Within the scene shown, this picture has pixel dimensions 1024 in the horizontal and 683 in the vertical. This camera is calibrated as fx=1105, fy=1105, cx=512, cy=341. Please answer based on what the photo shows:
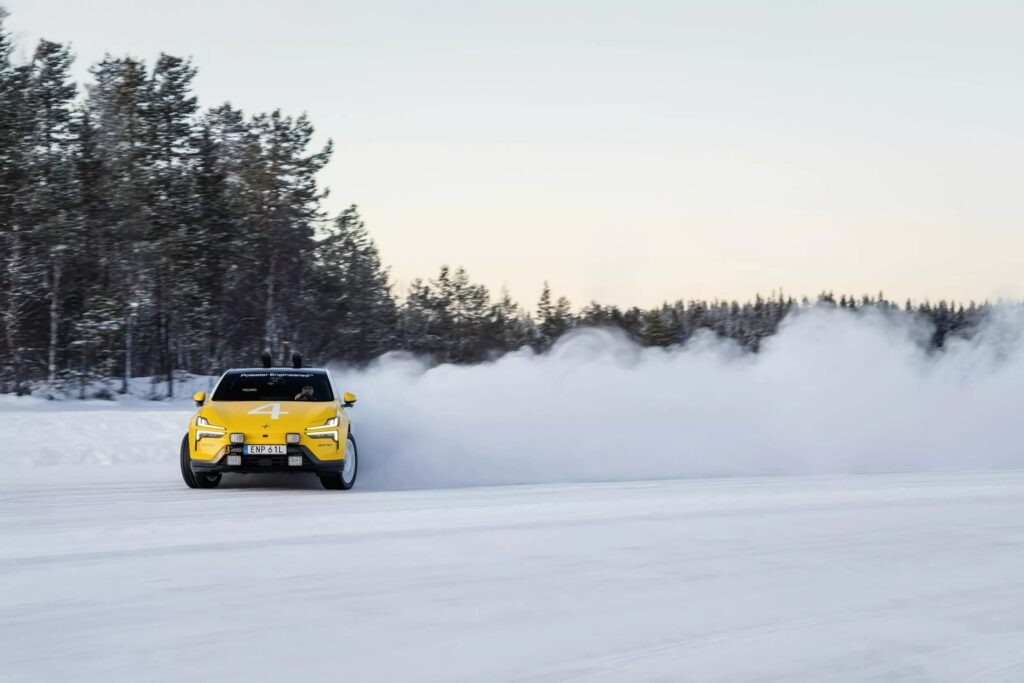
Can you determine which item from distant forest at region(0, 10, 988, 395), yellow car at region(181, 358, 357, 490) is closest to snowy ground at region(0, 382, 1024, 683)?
yellow car at region(181, 358, 357, 490)

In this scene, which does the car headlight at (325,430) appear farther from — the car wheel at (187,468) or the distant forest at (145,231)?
the distant forest at (145,231)

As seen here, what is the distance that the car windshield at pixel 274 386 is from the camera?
13211 mm

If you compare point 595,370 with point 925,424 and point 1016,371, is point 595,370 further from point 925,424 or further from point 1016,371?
point 1016,371

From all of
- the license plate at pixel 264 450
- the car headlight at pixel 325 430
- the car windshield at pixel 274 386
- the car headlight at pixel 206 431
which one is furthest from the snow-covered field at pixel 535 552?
the car windshield at pixel 274 386

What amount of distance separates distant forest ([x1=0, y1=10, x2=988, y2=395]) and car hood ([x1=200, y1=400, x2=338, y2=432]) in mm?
26791

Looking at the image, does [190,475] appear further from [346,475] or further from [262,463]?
[346,475]

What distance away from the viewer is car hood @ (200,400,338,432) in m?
12.1

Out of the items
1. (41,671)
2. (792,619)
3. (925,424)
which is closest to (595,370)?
(925,424)

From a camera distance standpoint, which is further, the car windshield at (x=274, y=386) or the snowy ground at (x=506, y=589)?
the car windshield at (x=274, y=386)

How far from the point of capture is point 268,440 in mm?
12008

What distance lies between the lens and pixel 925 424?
803 inches

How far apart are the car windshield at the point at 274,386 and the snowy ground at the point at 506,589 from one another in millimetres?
1984

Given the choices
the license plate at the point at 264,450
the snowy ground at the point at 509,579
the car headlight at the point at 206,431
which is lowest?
the snowy ground at the point at 509,579

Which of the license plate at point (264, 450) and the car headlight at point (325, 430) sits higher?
the car headlight at point (325, 430)
